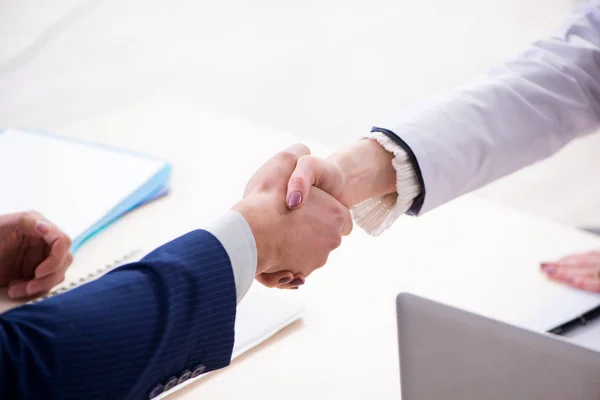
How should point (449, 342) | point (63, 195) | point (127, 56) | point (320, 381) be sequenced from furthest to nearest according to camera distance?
point (127, 56), point (63, 195), point (320, 381), point (449, 342)

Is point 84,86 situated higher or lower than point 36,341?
lower

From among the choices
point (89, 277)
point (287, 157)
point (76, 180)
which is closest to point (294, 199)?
point (287, 157)

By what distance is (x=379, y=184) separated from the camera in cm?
134

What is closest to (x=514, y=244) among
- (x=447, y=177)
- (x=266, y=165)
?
(x=447, y=177)

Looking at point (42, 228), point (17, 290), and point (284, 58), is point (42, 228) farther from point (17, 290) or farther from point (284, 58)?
point (284, 58)

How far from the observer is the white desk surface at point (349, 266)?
1.05 metres

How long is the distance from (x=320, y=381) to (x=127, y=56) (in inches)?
138

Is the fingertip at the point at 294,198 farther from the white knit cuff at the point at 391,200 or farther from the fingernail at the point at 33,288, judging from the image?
the fingernail at the point at 33,288

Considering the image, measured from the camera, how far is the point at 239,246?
3.32 ft

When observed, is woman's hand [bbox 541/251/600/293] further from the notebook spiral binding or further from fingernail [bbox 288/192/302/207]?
the notebook spiral binding

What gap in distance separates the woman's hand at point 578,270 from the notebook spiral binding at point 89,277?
2.13 ft

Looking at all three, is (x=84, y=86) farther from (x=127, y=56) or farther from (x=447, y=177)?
(x=447, y=177)

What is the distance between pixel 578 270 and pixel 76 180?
0.89 m

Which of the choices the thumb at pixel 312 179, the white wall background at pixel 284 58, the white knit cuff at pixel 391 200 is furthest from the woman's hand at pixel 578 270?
the white wall background at pixel 284 58
